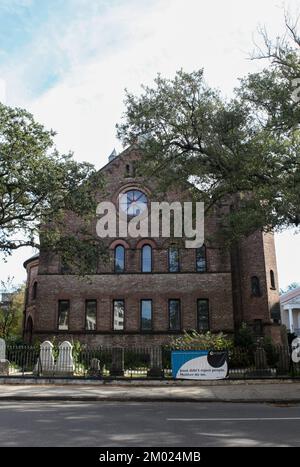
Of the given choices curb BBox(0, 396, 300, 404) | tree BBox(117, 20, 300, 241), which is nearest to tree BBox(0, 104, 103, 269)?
tree BBox(117, 20, 300, 241)

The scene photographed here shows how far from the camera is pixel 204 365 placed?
1717cm

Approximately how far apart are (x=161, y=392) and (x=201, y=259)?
14617 millimetres

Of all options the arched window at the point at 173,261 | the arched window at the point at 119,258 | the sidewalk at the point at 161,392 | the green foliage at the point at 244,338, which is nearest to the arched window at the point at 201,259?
the arched window at the point at 173,261

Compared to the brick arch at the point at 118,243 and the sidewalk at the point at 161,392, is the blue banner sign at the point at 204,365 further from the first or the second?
the brick arch at the point at 118,243

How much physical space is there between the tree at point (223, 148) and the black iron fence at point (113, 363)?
18.7ft

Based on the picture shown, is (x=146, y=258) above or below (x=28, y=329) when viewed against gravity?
above

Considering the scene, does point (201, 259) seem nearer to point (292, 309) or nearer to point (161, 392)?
point (161, 392)

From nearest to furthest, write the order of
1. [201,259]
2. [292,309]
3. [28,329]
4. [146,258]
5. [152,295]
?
[152,295], [201,259], [146,258], [28,329], [292,309]

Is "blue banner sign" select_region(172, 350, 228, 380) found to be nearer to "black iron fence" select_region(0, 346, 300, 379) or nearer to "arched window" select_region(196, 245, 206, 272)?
"black iron fence" select_region(0, 346, 300, 379)

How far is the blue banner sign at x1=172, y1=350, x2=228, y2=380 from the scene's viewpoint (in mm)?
17141

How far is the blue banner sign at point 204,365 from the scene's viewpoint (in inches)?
675

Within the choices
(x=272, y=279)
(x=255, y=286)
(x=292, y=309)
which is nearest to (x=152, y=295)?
(x=255, y=286)

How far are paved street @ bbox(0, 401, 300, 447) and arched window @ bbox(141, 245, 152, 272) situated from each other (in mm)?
16707
